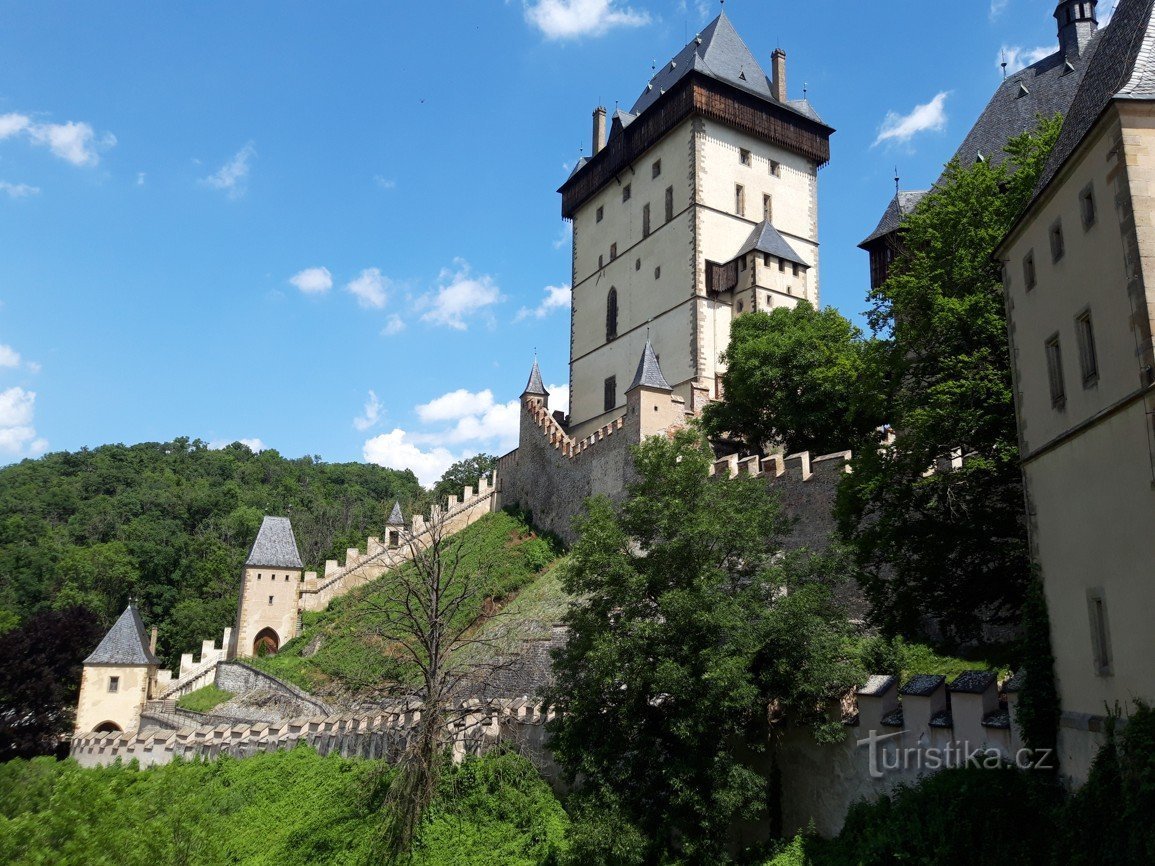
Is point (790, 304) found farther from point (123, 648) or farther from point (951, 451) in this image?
point (123, 648)

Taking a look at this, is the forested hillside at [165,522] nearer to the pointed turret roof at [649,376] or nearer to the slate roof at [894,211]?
the pointed turret roof at [649,376]

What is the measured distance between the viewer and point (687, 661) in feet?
47.3

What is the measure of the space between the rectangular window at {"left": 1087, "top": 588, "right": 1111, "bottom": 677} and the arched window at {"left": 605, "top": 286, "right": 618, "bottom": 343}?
3482 cm

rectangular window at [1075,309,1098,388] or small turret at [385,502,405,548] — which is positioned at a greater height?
small turret at [385,502,405,548]

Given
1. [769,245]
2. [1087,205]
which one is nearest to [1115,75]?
[1087,205]

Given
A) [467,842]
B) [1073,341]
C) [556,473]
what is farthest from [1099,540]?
[556,473]

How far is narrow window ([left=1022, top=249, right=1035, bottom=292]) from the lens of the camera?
12.8 m

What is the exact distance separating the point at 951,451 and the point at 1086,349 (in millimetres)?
6589

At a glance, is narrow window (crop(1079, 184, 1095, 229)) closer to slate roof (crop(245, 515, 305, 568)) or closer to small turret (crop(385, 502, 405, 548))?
slate roof (crop(245, 515, 305, 568))

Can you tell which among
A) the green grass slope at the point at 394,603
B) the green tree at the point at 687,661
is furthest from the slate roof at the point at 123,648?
the green tree at the point at 687,661

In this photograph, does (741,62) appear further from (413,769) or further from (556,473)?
(413,769)

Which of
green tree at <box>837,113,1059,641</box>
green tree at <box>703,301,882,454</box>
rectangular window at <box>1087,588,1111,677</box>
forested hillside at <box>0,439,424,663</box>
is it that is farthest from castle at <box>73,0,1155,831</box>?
forested hillside at <box>0,439,424,663</box>

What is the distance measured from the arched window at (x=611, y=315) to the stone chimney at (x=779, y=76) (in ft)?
36.8

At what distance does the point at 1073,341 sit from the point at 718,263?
29.7 meters
